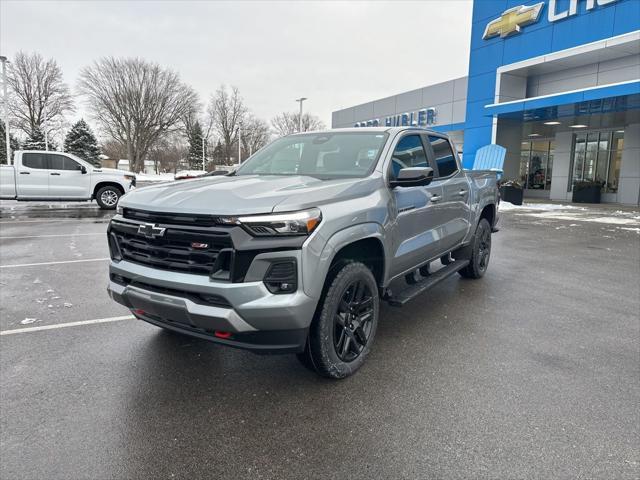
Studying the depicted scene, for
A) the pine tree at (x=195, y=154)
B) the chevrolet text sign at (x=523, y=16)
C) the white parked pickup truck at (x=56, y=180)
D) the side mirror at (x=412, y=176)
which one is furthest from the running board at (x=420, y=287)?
the pine tree at (x=195, y=154)

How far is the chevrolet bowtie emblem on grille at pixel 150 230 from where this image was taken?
2.82m

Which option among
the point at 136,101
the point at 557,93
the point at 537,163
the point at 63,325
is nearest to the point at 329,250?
the point at 63,325

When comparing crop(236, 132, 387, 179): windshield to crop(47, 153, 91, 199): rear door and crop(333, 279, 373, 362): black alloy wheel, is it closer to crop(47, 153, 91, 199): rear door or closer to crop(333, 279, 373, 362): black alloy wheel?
crop(333, 279, 373, 362): black alloy wheel

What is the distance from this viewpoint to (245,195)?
2.82m

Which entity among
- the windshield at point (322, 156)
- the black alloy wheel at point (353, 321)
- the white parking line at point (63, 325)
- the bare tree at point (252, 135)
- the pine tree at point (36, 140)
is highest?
the bare tree at point (252, 135)

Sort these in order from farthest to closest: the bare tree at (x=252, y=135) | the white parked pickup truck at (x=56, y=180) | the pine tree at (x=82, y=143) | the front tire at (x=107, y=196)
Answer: the bare tree at (x=252, y=135), the pine tree at (x=82, y=143), the front tire at (x=107, y=196), the white parked pickup truck at (x=56, y=180)

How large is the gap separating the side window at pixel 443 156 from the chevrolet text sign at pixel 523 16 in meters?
17.2

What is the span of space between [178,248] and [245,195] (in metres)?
0.55

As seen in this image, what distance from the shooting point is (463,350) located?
12.3 ft

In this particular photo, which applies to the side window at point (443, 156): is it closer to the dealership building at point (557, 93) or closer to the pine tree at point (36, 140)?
the dealership building at point (557, 93)

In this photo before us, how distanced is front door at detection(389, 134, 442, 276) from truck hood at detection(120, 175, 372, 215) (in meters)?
0.52

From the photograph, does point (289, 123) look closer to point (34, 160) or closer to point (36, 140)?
point (36, 140)

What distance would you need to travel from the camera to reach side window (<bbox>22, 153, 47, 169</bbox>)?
14617 mm

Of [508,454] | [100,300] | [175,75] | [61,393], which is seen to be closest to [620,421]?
[508,454]
